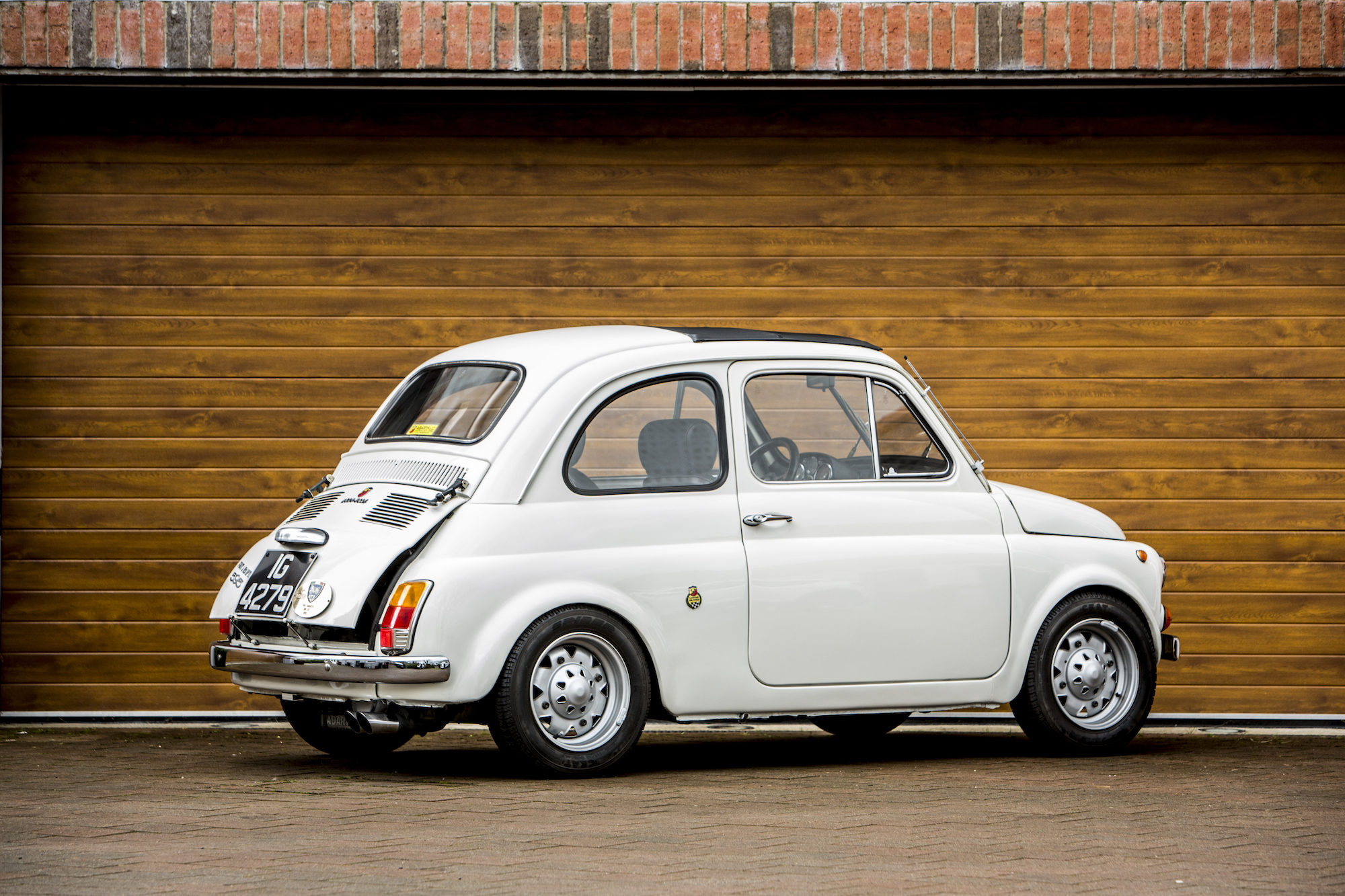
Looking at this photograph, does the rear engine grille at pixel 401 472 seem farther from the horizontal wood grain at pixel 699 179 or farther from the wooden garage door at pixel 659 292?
the horizontal wood grain at pixel 699 179

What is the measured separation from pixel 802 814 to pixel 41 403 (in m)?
5.29

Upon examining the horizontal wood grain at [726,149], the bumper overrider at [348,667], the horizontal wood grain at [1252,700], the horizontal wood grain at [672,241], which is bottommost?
the horizontal wood grain at [1252,700]

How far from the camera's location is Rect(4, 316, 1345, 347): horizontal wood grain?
31.2 ft

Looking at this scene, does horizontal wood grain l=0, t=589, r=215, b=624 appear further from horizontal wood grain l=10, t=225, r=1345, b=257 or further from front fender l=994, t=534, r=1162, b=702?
front fender l=994, t=534, r=1162, b=702

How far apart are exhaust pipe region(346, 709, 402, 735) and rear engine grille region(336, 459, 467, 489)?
3.08 feet

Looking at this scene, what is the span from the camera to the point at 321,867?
16.7ft

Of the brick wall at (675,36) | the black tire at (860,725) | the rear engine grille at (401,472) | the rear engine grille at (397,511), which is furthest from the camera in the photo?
the brick wall at (675,36)

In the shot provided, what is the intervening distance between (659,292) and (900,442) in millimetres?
2307

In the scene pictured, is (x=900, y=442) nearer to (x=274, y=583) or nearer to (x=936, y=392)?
(x=936, y=392)

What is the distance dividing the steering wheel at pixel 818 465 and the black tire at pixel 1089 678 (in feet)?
3.90

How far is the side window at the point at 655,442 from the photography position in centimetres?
722

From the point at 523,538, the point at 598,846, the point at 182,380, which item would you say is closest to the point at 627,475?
the point at 523,538

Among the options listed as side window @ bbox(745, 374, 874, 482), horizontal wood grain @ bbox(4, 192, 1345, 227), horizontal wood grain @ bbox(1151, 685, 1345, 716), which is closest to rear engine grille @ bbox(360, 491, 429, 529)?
side window @ bbox(745, 374, 874, 482)

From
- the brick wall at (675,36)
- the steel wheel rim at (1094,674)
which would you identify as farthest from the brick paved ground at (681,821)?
the brick wall at (675,36)
